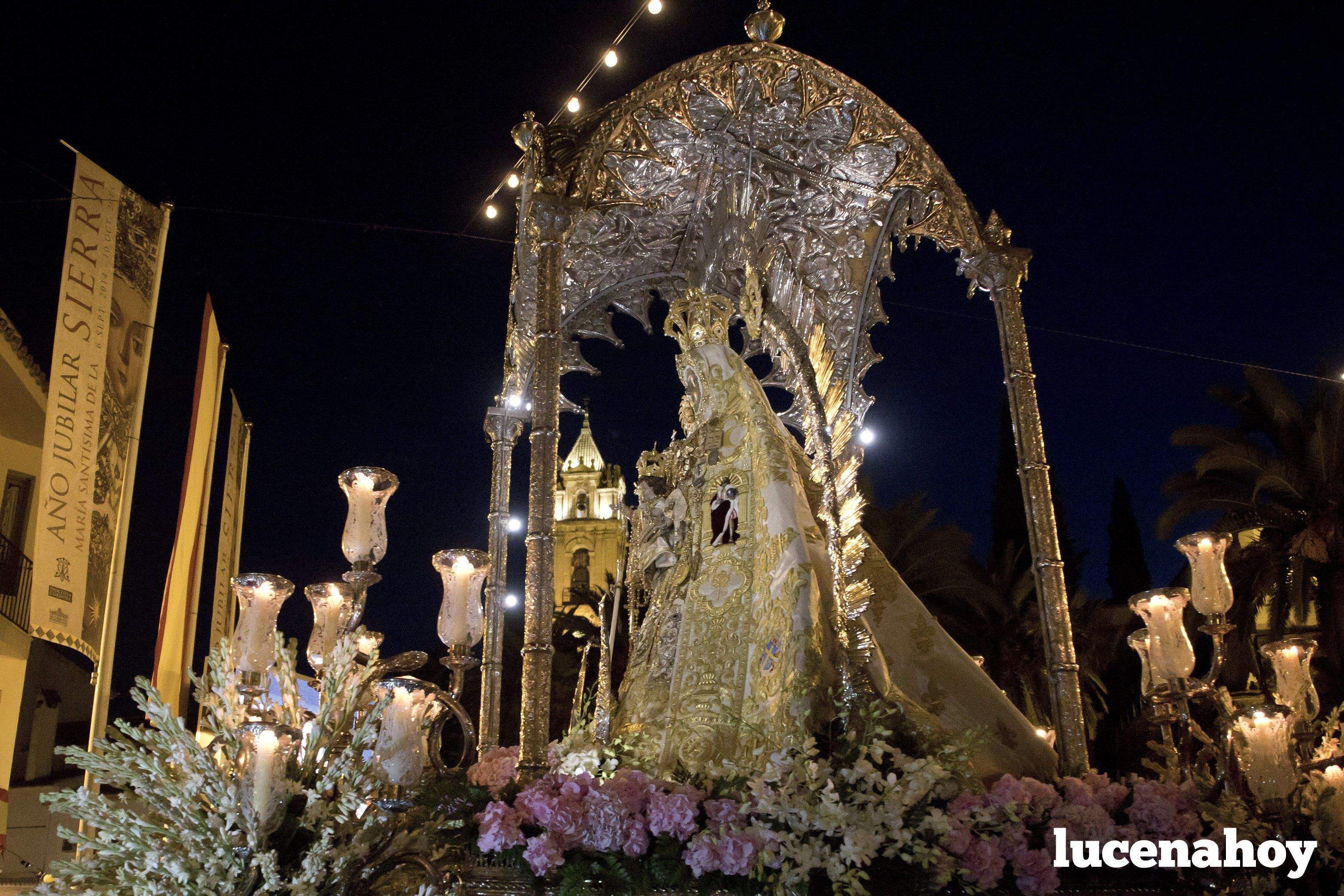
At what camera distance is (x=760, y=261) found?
26.5 ft

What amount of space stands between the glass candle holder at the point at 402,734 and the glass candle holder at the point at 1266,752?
13.2 feet

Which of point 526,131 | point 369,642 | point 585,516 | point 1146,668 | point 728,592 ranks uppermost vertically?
point 585,516

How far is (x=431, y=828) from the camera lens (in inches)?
147

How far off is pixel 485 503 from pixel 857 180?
23.2m

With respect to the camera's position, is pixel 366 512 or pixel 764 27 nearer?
pixel 366 512

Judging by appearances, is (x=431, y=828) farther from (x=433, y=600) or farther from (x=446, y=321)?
(x=433, y=600)

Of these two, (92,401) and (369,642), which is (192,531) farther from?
(369,642)

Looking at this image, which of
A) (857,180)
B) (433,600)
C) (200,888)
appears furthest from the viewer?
(433,600)

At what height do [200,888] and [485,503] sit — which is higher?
[485,503]

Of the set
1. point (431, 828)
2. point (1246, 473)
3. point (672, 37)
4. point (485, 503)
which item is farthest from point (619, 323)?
point (485, 503)

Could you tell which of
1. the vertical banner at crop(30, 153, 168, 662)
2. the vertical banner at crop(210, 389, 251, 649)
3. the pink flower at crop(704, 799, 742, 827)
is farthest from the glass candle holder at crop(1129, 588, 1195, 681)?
the vertical banner at crop(210, 389, 251, 649)

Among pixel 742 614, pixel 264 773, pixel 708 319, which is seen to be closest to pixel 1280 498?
pixel 708 319

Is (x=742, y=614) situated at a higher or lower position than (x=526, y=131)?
lower

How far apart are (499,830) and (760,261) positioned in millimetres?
5474
